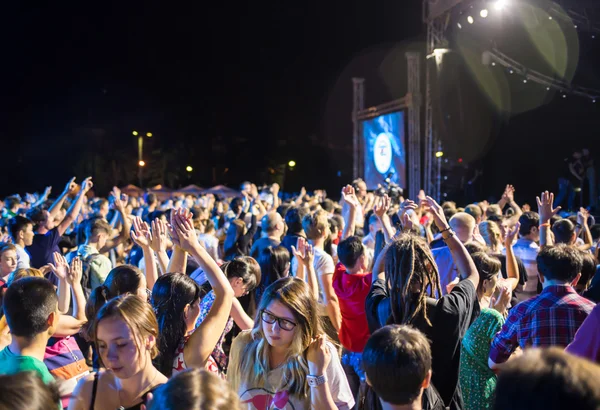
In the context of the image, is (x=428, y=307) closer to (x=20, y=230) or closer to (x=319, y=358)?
(x=319, y=358)

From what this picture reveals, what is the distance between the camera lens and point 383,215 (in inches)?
165

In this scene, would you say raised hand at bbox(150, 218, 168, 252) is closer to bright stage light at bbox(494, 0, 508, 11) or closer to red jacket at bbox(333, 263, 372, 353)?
red jacket at bbox(333, 263, 372, 353)

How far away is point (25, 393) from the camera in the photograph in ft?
4.10

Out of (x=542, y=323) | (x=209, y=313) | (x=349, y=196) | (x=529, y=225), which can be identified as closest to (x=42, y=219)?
(x=349, y=196)

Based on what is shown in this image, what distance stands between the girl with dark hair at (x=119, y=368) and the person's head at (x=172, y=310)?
37cm

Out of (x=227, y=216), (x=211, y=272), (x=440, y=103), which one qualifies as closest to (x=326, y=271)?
(x=211, y=272)

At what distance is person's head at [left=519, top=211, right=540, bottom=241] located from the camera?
5078 millimetres

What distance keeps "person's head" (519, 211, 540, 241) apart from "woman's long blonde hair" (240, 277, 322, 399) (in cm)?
349

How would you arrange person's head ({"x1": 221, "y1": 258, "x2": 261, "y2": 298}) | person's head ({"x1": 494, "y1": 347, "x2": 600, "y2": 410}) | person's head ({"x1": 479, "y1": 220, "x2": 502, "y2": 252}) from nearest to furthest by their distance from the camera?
person's head ({"x1": 494, "y1": 347, "x2": 600, "y2": 410}) < person's head ({"x1": 221, "y1": 258, "x2": 261, "y2": 298}) < person's head ({"x1": 479, "y1": 220, "x2": 502, "y2": 252})

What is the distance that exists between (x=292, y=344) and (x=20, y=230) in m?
3.71

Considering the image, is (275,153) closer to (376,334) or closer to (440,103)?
(440,103)

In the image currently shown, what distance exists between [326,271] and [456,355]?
156cm

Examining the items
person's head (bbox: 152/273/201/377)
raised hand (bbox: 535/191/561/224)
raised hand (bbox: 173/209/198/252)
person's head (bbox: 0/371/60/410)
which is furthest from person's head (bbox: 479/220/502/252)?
person's head (bbox: 0/371/60/410)

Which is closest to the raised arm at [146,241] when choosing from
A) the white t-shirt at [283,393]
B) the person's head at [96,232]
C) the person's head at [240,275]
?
the person's head at [240,275]
